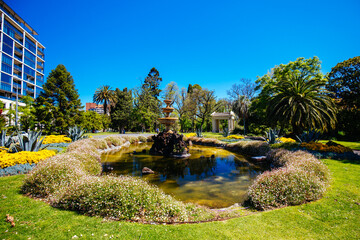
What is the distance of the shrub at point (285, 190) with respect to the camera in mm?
4457

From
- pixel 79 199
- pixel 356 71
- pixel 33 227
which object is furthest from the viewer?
pixel 356 71

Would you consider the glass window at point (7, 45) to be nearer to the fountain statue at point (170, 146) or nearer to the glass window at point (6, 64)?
the glass window at point (6, 64)

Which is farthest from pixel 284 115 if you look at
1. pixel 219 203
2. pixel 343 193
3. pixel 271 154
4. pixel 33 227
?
pixel 33 227

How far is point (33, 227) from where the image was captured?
3.33 m

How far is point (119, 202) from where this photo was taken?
3.93 metres

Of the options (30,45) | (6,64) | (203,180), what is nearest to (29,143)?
(203,180)

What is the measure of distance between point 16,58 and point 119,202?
68308 millimetres

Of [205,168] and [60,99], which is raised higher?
[60,99]

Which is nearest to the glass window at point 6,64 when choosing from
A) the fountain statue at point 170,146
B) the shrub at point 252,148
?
the fountain statue at point 170,146

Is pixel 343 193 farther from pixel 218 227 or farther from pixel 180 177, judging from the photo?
pixel 180 177

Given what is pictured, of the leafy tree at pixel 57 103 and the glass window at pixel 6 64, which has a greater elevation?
the glass window at pixel 6 64

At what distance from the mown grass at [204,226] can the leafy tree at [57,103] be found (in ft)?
71.7

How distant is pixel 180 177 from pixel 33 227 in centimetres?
598

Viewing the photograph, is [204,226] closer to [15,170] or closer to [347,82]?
[15,170]
